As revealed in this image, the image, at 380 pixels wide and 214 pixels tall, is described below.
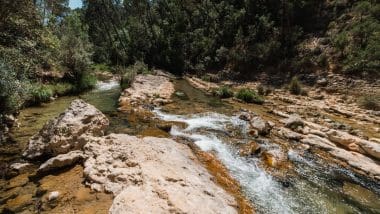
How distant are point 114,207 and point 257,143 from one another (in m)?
6.76

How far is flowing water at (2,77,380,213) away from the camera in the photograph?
7.19 metres

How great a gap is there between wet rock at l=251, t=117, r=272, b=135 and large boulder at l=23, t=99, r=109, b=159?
22.5 ft

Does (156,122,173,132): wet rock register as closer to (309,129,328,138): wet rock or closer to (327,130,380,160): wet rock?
(309,129,328,138): wet rock

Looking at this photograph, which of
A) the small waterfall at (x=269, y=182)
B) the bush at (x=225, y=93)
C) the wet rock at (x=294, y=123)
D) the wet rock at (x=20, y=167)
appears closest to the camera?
the small waterfall at (x=269, y=182)

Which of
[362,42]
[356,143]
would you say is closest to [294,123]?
[356,143]

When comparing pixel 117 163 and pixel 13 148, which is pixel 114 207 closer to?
pixel 117 163

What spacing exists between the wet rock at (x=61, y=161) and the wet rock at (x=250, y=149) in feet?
18.5

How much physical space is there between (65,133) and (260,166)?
6.49 m

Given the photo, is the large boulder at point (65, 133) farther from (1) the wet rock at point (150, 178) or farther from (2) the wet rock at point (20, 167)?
(1) the wet rock at point (150, 178)

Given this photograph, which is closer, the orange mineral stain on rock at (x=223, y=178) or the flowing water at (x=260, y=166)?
the orange mineral stain on rock at (x=223, y=178)

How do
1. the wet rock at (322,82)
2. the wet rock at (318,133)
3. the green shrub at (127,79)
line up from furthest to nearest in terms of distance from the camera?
the green shrub at (127,79), the wet rock at (322,82), the wet rock at (318,133)

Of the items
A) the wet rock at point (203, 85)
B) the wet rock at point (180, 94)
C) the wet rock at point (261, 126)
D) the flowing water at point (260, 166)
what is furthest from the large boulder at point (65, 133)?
the wet rock at point (203, 85)

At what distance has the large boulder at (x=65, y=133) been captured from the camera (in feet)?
26.2

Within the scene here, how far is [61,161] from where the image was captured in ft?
24.1
